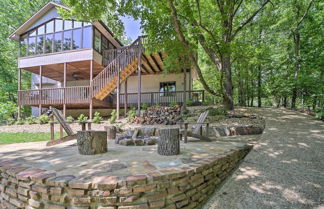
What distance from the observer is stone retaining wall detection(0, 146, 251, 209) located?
157 cm

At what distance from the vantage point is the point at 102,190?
157 cm

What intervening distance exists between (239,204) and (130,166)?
1468 mm

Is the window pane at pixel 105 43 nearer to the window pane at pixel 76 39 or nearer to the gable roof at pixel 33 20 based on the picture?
the gable roof at pixel 33 20

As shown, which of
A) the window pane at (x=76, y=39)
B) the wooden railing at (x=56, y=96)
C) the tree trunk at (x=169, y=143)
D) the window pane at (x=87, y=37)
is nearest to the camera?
the tree trunk at (x=169, y=143)

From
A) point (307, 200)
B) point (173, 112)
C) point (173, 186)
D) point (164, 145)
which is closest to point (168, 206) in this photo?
point (173, 186)

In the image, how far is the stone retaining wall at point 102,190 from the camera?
5.16 ft

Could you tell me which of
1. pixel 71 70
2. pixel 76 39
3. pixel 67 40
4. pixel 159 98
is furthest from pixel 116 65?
pixel 71 70

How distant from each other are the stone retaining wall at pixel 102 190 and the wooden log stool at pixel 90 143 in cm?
83

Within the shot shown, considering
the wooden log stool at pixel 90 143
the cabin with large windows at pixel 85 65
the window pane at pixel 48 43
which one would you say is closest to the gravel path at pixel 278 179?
the wooden log stool at pixel 90 143

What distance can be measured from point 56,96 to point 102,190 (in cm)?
1068

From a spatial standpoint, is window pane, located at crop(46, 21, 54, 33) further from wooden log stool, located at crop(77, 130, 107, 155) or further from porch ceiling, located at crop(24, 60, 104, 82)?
wooden log stool, located at crop(77, 130, 107, 155)

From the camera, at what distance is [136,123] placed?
23.9ft

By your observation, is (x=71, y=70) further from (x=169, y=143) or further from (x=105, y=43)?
(x=169, y=143)

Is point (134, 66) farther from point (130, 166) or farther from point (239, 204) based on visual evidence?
point (239, 204)
